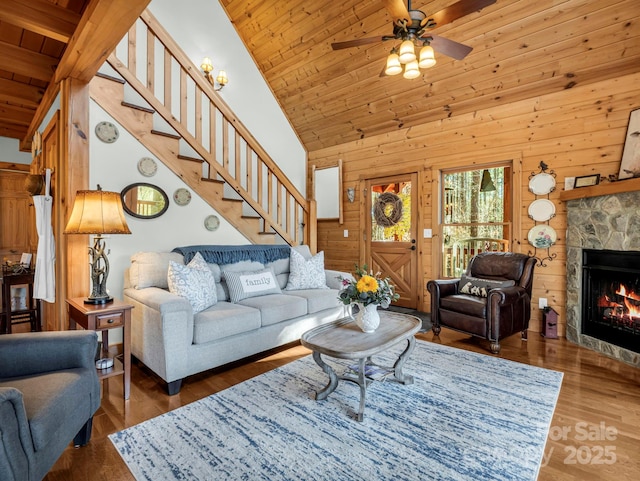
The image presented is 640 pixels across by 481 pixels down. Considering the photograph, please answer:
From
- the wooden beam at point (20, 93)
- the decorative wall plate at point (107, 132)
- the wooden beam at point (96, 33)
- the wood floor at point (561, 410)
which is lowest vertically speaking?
the wood floor at point (561, 410)

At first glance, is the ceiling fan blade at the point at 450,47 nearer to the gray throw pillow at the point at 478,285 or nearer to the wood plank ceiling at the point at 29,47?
the gray throw pillow at the point at 478,285

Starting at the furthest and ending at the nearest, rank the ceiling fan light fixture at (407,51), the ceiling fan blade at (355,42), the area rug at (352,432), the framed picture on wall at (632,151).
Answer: the framed picture on wall at (632,151)
the ceiling fan blade at (355,42)
the ceiling fan light fixture at (407,51)
the area rug at (352,432)

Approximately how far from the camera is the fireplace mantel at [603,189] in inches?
112

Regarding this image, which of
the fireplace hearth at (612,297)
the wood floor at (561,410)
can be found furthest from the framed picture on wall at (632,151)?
the wood floor at (561,410)

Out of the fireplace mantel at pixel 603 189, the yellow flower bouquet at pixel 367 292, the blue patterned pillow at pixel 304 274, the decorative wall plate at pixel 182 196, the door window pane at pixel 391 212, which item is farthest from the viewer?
the door window pane at pixel 391 212

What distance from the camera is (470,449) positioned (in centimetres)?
175

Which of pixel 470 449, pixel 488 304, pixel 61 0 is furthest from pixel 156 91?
pixel 470 449

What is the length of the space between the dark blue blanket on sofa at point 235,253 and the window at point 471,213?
2.33 meters

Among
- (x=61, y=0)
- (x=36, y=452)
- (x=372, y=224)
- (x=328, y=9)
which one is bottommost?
(x=36, y=452)

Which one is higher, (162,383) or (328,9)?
(328,9)

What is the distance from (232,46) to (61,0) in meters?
3.42

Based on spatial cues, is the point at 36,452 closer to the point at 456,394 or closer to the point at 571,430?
the point at 456,394

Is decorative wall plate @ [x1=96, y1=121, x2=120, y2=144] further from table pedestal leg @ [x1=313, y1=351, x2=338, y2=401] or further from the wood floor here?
table pedestal leg @ [x1=313, y1=351, x2=338, y2=401]

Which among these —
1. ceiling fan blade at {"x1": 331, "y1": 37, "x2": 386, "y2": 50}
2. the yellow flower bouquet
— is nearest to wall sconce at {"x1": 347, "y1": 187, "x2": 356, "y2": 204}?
ceiling fan blade at {"x1": 331, "y1": 37, "x2": 386, "y2": 50}
